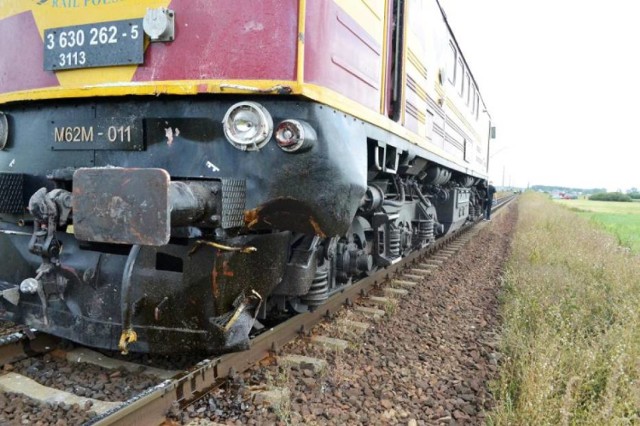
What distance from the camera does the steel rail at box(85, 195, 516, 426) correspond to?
271 cm

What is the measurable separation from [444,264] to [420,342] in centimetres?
430

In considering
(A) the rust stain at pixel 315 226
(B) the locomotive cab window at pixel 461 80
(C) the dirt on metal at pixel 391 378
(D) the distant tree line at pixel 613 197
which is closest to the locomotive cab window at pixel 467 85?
(B) the locomotive cab window at pixel 461 80

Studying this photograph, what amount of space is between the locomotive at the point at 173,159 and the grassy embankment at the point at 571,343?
151cm

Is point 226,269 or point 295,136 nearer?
point 295,136

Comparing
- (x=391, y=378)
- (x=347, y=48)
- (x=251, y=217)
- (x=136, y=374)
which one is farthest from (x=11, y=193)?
(x=391, y=378)

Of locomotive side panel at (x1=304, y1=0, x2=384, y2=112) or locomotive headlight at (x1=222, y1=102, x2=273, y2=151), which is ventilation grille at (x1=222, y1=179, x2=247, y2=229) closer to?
locomotive headlight at (x1=222, y1=102, x2=273, y2=151)

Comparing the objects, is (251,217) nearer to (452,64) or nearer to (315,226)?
(315,226)

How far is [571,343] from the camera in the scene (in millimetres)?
3869

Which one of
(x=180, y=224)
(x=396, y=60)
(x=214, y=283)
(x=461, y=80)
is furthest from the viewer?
(x=461, y=80)

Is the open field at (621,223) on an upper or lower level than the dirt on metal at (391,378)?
upper

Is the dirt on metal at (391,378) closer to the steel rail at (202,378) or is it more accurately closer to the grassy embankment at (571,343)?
the steel rail at (202,378)

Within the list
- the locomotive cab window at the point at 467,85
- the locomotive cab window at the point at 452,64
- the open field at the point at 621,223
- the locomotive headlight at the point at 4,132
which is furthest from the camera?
the open field at the point at 621,223

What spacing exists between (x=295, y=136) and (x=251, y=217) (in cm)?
54

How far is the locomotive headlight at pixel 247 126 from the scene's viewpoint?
2.91m
